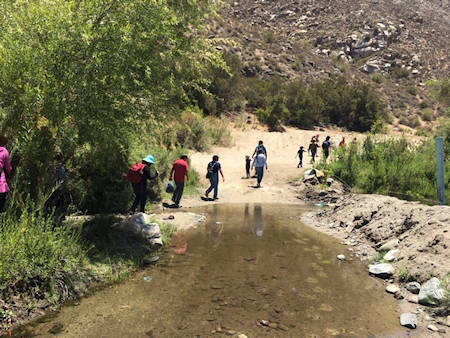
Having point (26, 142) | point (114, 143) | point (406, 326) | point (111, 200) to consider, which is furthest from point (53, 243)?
point (406, 326)

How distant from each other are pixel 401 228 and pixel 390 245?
0.75m

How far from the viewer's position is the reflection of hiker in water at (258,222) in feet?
31.4

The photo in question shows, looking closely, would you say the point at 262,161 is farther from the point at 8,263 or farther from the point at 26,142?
the point at 8,263

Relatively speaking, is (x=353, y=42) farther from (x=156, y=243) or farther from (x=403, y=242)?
(x=156, y=243)

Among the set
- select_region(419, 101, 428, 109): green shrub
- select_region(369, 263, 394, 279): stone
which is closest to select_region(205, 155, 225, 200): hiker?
select_region(369, 263, 394, 279): stone

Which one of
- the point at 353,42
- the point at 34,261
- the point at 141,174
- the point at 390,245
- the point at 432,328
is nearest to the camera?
the point at 432,328

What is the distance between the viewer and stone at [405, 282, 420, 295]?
585 centimetres

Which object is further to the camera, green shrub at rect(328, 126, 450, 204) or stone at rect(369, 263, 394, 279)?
green shrub at rect(328, 126, 450, 204)

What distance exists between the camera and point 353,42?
6456cm

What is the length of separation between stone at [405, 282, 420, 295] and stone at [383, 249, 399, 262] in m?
1.11

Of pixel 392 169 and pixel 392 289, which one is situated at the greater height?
pixel 392 169

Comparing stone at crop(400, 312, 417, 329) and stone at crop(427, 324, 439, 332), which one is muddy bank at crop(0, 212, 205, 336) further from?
stone at crop(427, 324, 439, 332)

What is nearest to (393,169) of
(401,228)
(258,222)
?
(401,228)

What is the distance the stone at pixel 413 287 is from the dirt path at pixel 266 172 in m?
8.46
